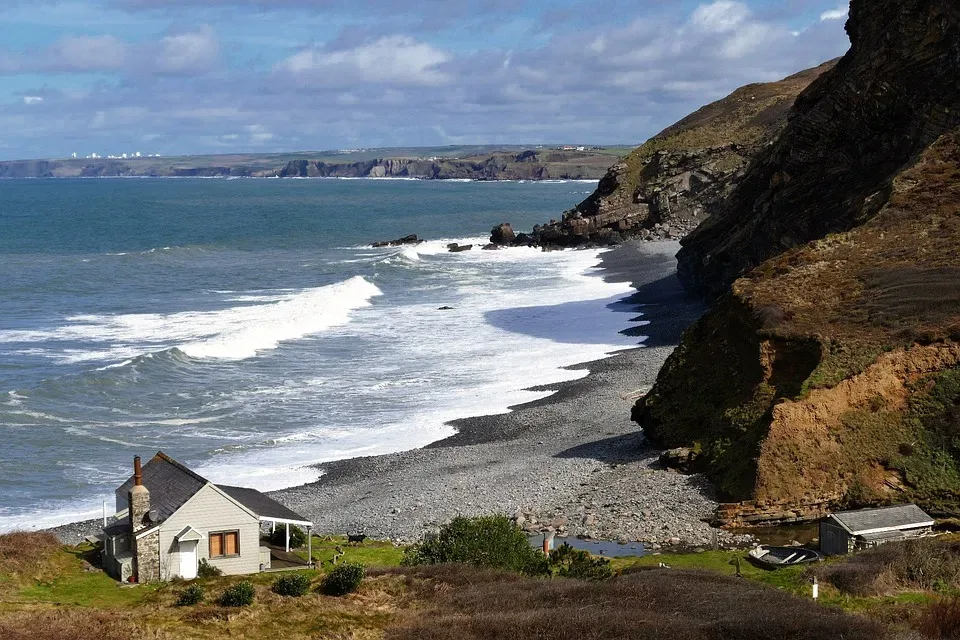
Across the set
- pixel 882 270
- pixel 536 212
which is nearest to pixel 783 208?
pixel 882 270

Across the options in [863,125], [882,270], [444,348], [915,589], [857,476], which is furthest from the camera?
[444,348]

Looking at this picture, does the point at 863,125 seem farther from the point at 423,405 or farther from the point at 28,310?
the point at 28,310

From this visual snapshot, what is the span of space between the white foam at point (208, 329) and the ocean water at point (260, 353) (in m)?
0.21

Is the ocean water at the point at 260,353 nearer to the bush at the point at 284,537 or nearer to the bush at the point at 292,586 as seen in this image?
the bush at the point at 284,537

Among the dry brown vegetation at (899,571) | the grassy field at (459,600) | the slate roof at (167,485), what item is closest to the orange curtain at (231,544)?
the grassy field at (459,600)

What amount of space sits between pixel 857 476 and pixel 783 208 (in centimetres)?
3229

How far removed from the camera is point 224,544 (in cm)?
2745

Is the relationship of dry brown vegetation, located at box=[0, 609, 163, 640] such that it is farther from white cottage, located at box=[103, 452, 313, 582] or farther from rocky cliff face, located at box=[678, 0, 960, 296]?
rocky cliff face, located at box=[678, 0, 960, 296]

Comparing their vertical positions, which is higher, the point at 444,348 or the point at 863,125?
the point at 863,125

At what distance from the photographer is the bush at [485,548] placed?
26016mm

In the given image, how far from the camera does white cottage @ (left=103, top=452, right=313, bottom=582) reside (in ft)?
Answer: 87.1

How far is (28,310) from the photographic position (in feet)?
255

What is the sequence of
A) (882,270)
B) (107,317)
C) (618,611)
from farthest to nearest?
(107,317) → (882,270) → (618,611)

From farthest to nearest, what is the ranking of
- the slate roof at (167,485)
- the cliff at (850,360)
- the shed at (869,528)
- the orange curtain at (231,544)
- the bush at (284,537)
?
1. the cliff at (850,360)
2. the bush at (284,537)
3. the shed at (869,528)
4. the orange curtain at (231,544)
5. the slate roof at (167,485)
